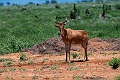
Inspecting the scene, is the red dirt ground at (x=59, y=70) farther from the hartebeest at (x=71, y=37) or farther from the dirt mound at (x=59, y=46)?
the dirt mound at (x=59, y=46)

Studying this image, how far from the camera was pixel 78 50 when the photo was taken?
22.7 metres

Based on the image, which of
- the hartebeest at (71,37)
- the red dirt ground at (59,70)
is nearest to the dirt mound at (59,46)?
the red dirt ground at (59,70)

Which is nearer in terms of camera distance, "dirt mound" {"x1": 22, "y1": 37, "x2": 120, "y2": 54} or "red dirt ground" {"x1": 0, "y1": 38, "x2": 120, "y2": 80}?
"red dirt ground" {"x1": 0, "y1": 38, "x2": 120, "y2": 80}

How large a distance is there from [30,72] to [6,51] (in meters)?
9.52

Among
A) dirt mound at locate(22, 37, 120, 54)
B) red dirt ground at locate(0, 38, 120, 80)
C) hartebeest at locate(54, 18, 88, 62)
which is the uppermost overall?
hartebeest at locate(54, 18, 88, 62)

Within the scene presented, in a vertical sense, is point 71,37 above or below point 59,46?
above

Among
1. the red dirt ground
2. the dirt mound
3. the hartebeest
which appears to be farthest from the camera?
the dirt mound

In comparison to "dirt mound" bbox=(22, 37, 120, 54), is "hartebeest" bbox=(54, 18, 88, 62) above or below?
above

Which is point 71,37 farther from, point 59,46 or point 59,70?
point 59,46

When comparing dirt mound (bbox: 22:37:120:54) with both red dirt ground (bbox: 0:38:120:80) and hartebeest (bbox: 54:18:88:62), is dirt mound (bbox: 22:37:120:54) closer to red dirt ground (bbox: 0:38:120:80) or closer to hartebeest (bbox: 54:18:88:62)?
red dirt ground (bbox: 0:38:120:80)

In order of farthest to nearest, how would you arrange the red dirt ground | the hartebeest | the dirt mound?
the dirt mound, the hartebeest, the red dirt ground

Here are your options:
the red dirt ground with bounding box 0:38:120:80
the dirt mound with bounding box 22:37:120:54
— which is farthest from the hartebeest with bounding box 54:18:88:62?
the dirt mound with bounding box 22:37:120:54

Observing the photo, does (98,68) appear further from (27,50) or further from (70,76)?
(27,50)

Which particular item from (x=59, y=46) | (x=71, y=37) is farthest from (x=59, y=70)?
(x=59, y=46)
